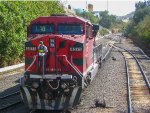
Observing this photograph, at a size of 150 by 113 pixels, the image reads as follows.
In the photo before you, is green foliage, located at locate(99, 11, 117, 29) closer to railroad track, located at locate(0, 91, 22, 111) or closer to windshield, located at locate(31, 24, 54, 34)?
railroad track, located at locate(0, 91, 22, 111)

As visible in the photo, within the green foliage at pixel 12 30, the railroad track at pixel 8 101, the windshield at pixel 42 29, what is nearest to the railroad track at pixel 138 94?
the windshield at pixel 42 29

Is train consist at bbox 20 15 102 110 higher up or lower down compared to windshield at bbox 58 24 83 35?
lower down

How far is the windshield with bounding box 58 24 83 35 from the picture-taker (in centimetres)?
1261

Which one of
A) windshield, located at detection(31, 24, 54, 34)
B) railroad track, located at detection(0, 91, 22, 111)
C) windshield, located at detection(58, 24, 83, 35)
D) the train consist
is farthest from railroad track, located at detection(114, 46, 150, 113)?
railroad track, located at detection(0, 91, 22, 111)

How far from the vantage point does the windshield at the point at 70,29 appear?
496 inches

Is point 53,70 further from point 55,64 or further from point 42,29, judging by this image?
point 42,29

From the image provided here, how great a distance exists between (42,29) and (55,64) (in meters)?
1.58

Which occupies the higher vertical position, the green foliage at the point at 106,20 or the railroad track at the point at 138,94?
the green foliage at the point at 106,20

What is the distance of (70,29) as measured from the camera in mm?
12727

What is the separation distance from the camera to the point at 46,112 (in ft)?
38.5

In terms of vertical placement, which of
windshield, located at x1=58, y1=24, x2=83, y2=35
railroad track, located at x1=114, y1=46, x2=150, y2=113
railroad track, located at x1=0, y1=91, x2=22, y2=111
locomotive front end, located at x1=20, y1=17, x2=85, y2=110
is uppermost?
windshield, located at x1=58, y1=24, x2=83, y2=35

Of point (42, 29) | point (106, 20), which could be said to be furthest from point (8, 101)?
point (106, 20)

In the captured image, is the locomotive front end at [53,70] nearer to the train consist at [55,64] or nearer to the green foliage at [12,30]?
the train consist at [55,64]

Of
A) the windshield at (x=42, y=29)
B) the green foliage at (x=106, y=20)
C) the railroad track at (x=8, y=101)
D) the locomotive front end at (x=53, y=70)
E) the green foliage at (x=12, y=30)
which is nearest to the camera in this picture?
the locomotive front end at (x=53, y=70)
